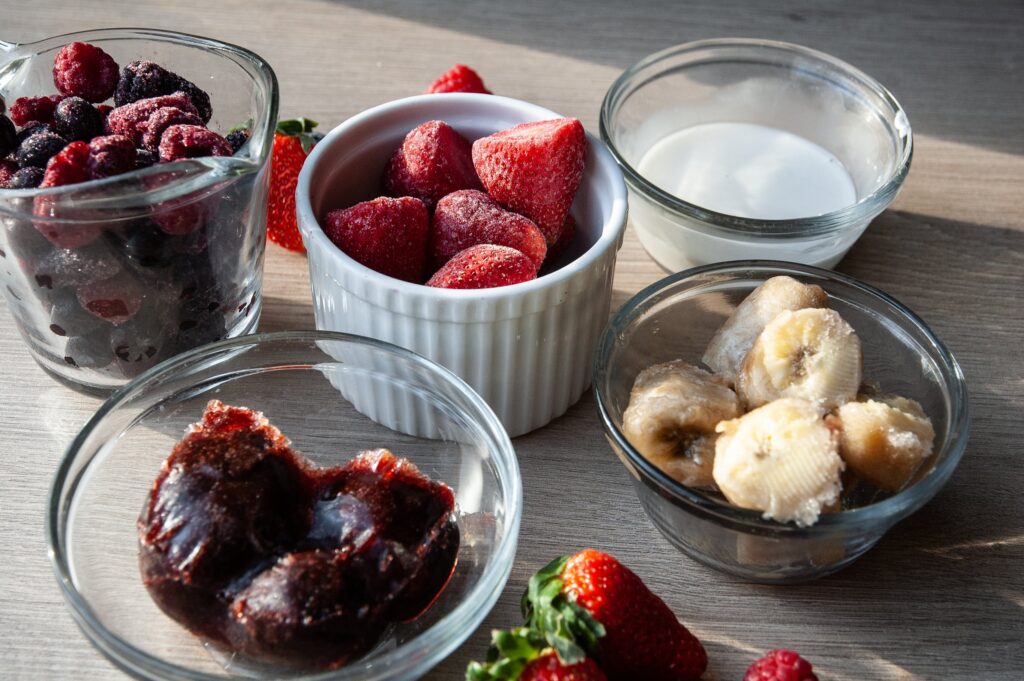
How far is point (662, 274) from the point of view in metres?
1.36

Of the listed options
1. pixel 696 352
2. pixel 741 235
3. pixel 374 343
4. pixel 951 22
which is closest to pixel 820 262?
pixel 741 235

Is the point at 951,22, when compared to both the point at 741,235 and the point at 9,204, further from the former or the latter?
the point at 9,204

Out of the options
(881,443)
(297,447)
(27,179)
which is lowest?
(297,447)

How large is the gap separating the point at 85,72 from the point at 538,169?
1.62ft

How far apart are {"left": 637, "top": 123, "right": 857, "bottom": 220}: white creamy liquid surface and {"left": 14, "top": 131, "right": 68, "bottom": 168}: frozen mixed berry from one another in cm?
72

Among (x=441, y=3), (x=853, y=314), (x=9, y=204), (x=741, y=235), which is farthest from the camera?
(x=441, y=3)

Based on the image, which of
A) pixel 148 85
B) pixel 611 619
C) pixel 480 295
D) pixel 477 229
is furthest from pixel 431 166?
pixel 611 619

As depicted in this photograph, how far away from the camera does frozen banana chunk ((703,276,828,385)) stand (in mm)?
1061

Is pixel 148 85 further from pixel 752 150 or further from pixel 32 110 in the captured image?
pixel 752 150

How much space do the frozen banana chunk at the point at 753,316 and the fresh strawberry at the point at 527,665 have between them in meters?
0.35

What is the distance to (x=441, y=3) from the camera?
1780 mm

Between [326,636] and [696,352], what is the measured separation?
1.62 feet

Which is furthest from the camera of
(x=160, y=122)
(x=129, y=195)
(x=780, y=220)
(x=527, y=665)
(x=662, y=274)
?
(x=662, y=274)

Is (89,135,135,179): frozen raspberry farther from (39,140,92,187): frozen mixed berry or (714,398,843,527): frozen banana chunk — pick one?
(714,398,843,527): frozen banana chunk
